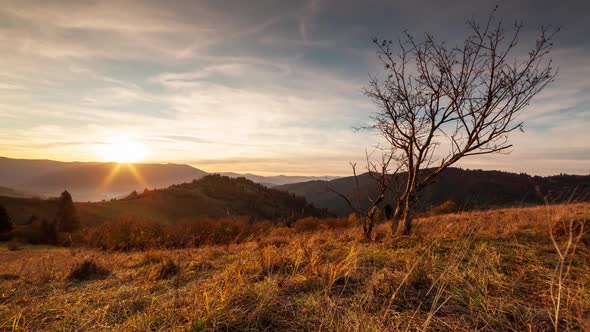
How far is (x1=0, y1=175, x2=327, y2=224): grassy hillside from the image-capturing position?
31.0 meters

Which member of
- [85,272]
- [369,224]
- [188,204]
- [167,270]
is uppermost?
[369,224]

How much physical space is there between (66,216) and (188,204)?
20.0 m

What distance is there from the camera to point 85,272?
5.12 m

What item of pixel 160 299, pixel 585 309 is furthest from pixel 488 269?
pixel 160 299

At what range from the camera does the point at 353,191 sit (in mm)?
7520

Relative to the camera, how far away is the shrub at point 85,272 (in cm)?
499

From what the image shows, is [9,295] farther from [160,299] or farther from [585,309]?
[585,309]

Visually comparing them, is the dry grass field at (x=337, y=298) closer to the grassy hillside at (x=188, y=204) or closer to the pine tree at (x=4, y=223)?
the grassy hillside at (x=188, y=204)

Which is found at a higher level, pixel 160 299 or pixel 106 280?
pixel 160 299

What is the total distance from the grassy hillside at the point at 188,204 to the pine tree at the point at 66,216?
12.1 ft

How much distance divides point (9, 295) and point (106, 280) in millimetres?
1136

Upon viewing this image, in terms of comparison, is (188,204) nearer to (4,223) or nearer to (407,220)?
(4,223)

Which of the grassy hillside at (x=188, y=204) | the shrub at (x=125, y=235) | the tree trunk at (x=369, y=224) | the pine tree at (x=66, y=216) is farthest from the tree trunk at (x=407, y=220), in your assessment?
the pine tree at (x=66, y=216)

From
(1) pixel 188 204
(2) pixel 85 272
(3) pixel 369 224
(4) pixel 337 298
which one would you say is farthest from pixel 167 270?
(1) pixel 188 204
